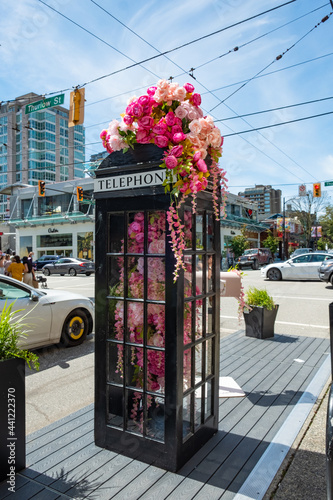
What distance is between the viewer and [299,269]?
713 inches

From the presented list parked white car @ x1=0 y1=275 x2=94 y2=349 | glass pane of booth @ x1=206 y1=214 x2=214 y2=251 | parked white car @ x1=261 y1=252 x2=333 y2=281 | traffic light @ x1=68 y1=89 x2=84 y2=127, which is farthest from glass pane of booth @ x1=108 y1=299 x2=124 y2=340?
parked white car @ x1=261 y1=252 x2=333 y2=281

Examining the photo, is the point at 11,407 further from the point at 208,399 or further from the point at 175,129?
the point at 175,129

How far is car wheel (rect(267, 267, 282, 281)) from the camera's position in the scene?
738 inches

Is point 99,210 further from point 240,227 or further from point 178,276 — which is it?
point 240,227

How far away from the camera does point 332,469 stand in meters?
1.28

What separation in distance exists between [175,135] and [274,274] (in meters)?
17.5

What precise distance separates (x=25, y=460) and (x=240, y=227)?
4356cm

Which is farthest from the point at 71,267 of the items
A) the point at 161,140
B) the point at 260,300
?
the point at 161,140

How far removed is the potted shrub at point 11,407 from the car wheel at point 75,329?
3.94 metres

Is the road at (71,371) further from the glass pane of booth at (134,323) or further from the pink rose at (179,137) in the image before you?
the pink rose at (179,137)

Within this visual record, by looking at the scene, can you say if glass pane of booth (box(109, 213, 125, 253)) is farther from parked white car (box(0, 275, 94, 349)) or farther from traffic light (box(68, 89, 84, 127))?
traffic light (box(68, 89, 84, 127))

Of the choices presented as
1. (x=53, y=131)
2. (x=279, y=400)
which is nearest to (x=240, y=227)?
(x=279, y=400)

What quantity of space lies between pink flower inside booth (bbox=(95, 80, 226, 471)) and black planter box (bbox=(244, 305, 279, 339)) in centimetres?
355

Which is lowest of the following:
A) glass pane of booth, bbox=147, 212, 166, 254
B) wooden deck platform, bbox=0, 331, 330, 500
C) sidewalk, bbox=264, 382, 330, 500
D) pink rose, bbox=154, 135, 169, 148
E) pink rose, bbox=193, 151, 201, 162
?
sidewalk, bbox=264, 382, 330, 500
